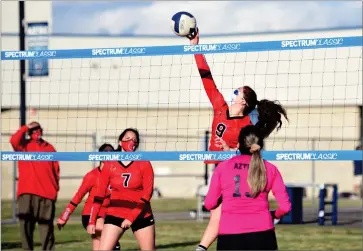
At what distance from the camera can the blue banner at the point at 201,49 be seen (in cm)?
1122

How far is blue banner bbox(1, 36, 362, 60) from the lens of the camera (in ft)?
36.8

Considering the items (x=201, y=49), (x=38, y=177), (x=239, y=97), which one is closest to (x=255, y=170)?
(x=239, y=97)

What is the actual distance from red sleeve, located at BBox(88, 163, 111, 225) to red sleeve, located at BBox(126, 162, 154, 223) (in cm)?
48

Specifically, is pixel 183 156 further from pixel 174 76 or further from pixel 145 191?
pixel 174 76

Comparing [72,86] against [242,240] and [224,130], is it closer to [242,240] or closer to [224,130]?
[224,130]

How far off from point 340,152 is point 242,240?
2520 millimetres

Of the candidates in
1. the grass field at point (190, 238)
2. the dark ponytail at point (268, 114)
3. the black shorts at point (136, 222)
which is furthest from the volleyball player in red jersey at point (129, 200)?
the grass field at point (190, 238)

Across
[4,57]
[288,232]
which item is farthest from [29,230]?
[288,232]

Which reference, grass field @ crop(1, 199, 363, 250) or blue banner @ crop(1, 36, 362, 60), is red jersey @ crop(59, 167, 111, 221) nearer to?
blue banner @ crop(1, 36, 362, 60)

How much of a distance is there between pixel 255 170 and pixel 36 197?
8.42 meters

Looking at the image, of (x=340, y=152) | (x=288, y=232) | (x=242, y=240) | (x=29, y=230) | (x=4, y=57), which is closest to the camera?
(x=242, y=240)

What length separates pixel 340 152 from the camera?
442 inches

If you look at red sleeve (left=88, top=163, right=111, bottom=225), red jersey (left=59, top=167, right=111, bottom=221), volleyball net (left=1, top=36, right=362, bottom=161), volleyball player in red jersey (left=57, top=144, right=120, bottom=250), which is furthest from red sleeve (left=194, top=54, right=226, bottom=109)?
volleyball net (left=1, top=36, right=362, bottom=161)

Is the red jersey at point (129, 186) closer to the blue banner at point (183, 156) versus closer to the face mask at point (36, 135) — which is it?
the blue banner at point (183, 156)
